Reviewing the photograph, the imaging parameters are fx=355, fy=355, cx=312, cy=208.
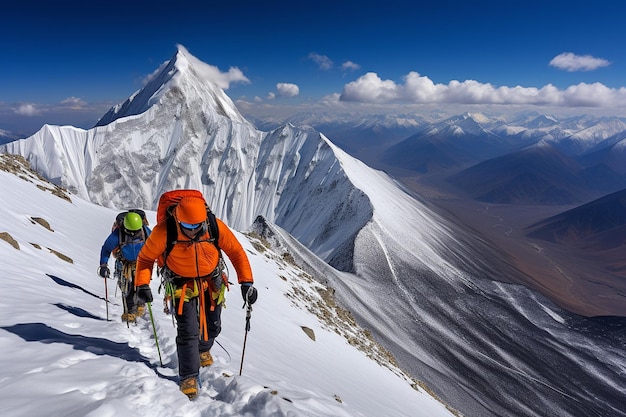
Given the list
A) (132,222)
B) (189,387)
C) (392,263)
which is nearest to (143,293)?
(189,387)

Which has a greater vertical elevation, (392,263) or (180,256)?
(180,256)

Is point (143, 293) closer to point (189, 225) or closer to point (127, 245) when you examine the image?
point (189, 225)

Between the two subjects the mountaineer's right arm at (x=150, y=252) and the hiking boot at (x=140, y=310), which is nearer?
the mountaineer's right arm at (x=150, y=252)

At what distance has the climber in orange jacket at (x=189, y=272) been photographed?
6137 millimetres

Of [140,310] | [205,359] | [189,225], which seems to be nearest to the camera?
[189,225]

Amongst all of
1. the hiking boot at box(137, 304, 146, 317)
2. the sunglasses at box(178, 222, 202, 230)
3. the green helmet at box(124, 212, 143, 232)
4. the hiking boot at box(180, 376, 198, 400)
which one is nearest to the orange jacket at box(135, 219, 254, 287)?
the sunglasses at box(178, 222, 202, 230)

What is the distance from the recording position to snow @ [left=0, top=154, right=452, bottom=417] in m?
5.32

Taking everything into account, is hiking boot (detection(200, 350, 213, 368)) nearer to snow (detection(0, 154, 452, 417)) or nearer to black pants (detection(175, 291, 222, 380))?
snow (detection(0, 154, 452, 417))

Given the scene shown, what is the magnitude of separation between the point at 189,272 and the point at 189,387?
1.94m

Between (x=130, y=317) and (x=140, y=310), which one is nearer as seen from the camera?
(x=130, y=317)

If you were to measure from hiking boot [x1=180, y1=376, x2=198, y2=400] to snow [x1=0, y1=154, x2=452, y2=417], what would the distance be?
5.2 inches

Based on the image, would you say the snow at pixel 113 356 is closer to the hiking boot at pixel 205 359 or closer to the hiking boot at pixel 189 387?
the hiking boot at pixel 189 387

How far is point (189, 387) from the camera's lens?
6.05 metres

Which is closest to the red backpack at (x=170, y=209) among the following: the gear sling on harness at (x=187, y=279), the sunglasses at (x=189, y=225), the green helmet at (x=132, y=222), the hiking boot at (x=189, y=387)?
the gear sling on harness at (x=187, y=279)
